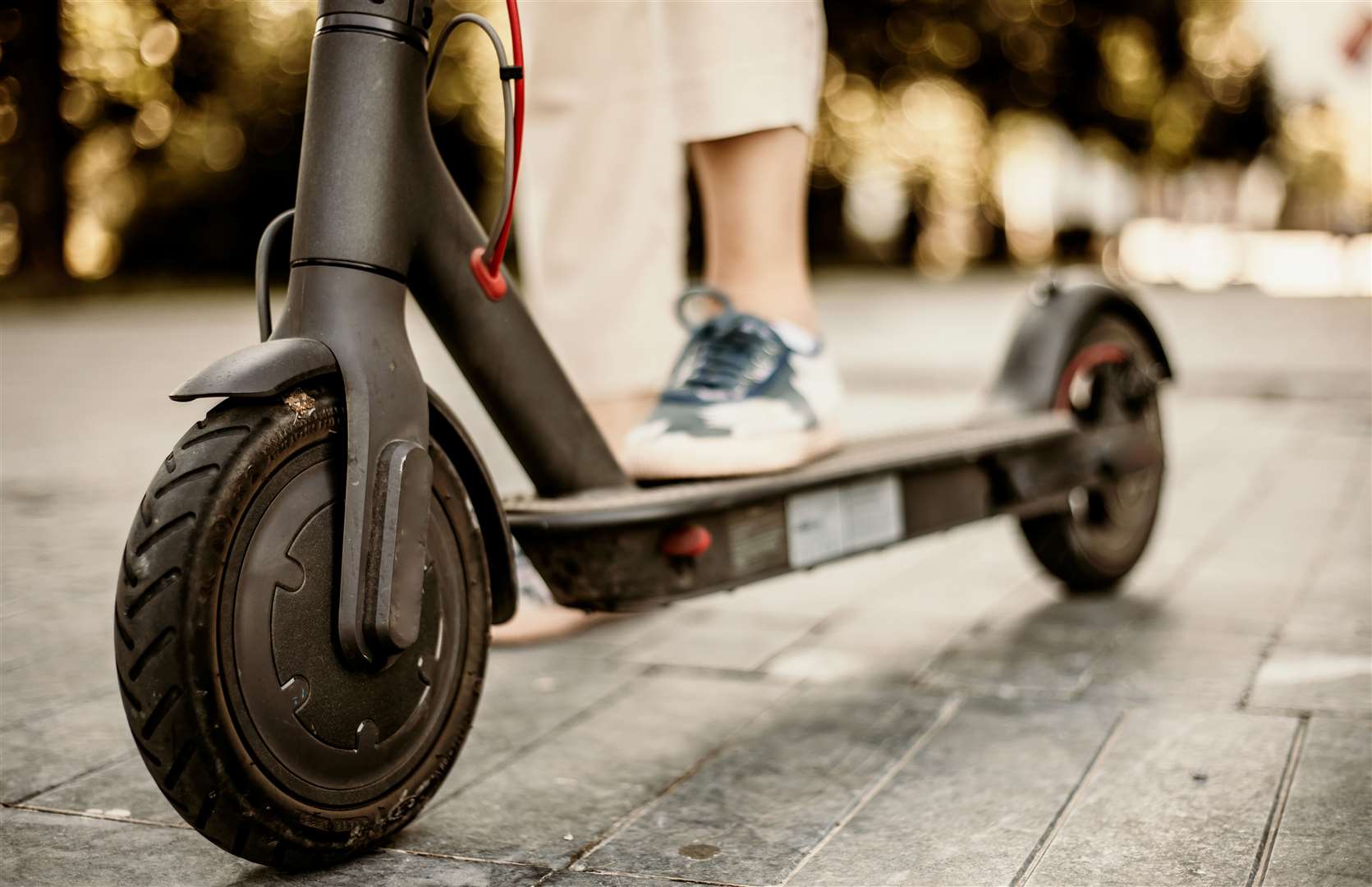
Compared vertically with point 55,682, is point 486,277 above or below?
above

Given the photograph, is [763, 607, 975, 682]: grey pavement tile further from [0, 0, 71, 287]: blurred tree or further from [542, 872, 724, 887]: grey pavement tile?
[0, 0, 71, 287]: blurred tree

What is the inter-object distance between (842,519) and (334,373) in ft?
3.13

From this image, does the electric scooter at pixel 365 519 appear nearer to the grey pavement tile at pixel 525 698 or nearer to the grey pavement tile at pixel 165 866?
the grey pavement tile at pixel 165 866

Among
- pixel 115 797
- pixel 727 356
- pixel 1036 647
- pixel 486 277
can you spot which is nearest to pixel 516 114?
pixel 486 277

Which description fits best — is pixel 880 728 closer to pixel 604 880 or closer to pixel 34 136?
pixel 604 880

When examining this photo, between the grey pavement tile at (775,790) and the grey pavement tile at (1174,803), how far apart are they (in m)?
0.29

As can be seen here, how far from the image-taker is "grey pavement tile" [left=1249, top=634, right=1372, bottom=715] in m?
2.28

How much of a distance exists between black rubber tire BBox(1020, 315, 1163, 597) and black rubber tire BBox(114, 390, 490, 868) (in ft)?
5.85

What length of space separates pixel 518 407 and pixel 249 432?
0.48 metres

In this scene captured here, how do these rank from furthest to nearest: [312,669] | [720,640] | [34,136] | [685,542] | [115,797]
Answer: [34,136] < [720,640] < [685,542] < [115,797] < [312,669]

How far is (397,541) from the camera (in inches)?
63.5

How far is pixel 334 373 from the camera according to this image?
1615 mm

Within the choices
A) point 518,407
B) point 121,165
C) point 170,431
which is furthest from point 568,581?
point 121,165

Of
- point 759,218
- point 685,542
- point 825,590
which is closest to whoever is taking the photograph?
point 685,542
